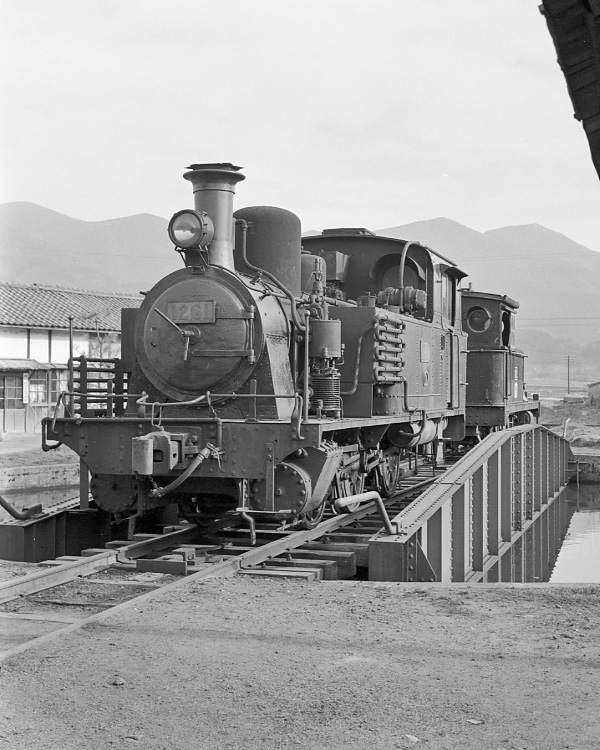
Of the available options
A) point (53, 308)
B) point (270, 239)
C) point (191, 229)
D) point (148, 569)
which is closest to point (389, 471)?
point (270, 239)

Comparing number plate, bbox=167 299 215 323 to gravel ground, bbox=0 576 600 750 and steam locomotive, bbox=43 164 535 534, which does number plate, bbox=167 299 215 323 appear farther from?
gravel ground, bbox=0 576 600 750

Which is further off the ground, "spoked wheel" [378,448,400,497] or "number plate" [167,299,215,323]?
"number plate" [167,299,215,323]

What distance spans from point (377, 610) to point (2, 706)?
9.40 ft

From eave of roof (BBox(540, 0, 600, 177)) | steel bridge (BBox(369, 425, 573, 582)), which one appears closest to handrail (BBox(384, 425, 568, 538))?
steel bridge (BBox(369, 425, 573, 582))

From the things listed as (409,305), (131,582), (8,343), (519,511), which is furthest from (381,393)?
(8,343)

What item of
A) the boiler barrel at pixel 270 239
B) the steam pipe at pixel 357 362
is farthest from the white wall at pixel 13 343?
the steam pipe at pixel 357 362

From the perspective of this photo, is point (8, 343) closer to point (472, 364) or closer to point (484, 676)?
point (472, 364)

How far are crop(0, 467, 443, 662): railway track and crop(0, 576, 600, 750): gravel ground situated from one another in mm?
423

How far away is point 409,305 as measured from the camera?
475 inches

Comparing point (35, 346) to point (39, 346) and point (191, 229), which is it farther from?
point (191, 229)

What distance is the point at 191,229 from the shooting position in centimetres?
927

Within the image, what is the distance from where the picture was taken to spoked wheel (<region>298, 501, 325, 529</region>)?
9.73m

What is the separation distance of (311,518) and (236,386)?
166 cm

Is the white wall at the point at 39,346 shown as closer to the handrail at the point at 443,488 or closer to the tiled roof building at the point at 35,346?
the tiled roof building at the point at 35,346
